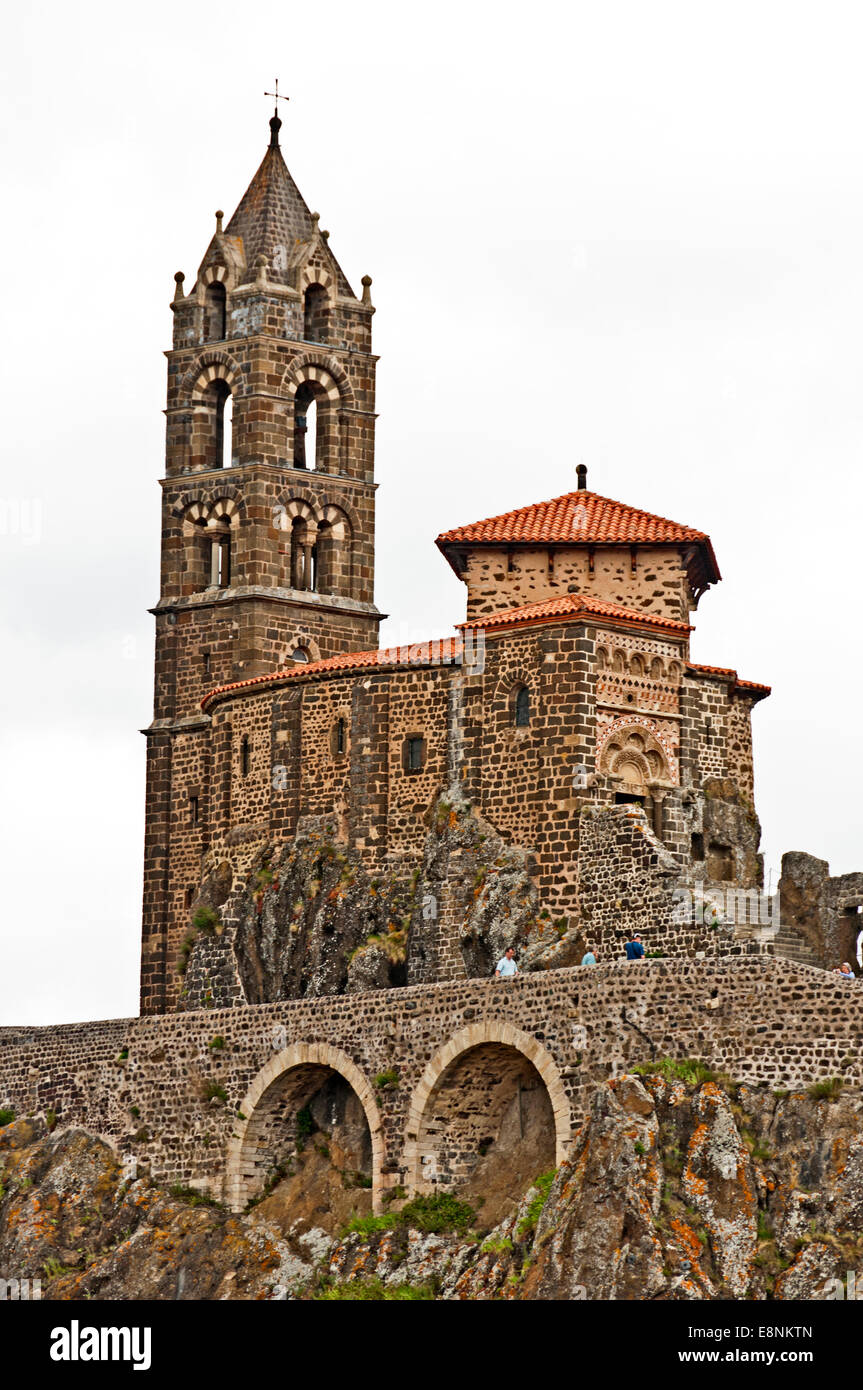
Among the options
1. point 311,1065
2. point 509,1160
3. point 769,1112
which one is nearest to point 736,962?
point 769,1112

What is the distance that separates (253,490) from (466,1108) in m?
23.4

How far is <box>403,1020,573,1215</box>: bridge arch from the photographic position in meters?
61.2

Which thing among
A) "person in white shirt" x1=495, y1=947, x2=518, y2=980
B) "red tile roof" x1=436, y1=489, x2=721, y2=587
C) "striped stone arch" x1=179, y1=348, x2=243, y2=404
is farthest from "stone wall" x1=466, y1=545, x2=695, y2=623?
"striped stone arch" x1=179, y1=348, x2=243, y2=404

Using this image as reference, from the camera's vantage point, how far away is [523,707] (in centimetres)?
6831

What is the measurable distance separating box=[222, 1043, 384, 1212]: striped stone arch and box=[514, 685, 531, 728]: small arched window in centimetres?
837

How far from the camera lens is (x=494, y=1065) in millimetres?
61844

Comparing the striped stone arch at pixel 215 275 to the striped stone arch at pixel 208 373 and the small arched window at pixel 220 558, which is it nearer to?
the striped stone arch at pixel 208 373

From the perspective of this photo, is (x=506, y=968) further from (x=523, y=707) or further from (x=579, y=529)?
(x=579, y=529)

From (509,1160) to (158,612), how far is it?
2447 cm

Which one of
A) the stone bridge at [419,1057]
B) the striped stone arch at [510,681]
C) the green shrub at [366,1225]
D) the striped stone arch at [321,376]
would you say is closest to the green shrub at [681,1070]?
the stone bridge at [419,1057]

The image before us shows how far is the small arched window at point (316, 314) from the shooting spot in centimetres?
8325

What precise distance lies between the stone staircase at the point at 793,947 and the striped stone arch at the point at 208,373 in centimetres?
2437
